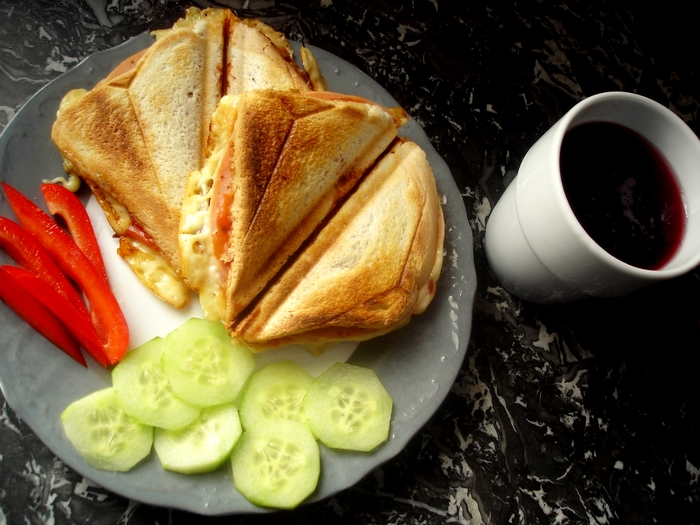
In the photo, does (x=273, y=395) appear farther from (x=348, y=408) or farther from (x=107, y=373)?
(x=107, y=373)

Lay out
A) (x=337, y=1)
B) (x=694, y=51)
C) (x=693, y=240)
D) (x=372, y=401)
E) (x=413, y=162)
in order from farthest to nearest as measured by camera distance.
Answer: (x=694, y=51), (x=337, y=1), (x=413, y=162), (x=372, y=401), (x=693, y=240)

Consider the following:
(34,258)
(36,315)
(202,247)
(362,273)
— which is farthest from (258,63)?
(36,315)

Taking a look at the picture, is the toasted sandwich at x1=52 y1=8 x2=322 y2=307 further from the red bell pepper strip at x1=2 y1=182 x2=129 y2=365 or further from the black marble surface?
the black marble surface

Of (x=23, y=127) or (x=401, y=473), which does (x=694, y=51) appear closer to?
(x=401, y=473)

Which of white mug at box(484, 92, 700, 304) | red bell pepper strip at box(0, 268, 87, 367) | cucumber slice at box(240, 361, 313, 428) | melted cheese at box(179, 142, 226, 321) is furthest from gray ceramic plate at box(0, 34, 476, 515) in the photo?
melted cheese at box(179, 142, 226, 321)

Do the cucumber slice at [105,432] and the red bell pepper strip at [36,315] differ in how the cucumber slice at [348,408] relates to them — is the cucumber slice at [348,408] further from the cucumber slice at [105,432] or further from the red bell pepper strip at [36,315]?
the red bell pepper strip at [36,315]

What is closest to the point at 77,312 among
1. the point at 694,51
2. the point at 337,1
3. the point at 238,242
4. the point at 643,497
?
the point at 238,242
